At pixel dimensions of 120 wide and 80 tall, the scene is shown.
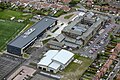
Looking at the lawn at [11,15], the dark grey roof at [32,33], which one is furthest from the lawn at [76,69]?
the lawn at [11,15]

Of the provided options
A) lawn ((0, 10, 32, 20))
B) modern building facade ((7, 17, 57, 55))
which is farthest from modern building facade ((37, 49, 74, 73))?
lawn ((0, 10, 32, 20))

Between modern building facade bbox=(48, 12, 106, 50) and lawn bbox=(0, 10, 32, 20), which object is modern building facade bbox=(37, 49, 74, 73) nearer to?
modern building facade bbox=(48, 12, 106, 50)

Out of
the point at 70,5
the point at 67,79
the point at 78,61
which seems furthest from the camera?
the point at 70,5

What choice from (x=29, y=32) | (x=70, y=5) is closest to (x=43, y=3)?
(x=70, y=5)

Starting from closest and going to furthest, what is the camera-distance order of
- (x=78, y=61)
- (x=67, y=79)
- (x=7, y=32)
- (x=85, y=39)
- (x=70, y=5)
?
1. (x=67, y=79)
2. (x=78, y=61)
3. (x=85, y=39)
4. (x=7, y=32)
5. (x=70, y=5)

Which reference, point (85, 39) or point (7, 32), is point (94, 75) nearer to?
point (85, 39)

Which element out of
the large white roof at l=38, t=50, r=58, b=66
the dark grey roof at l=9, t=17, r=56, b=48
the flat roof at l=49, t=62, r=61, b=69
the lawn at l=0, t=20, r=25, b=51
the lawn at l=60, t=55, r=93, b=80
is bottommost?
the lawn at l=60, t=55, r=93, b=80
